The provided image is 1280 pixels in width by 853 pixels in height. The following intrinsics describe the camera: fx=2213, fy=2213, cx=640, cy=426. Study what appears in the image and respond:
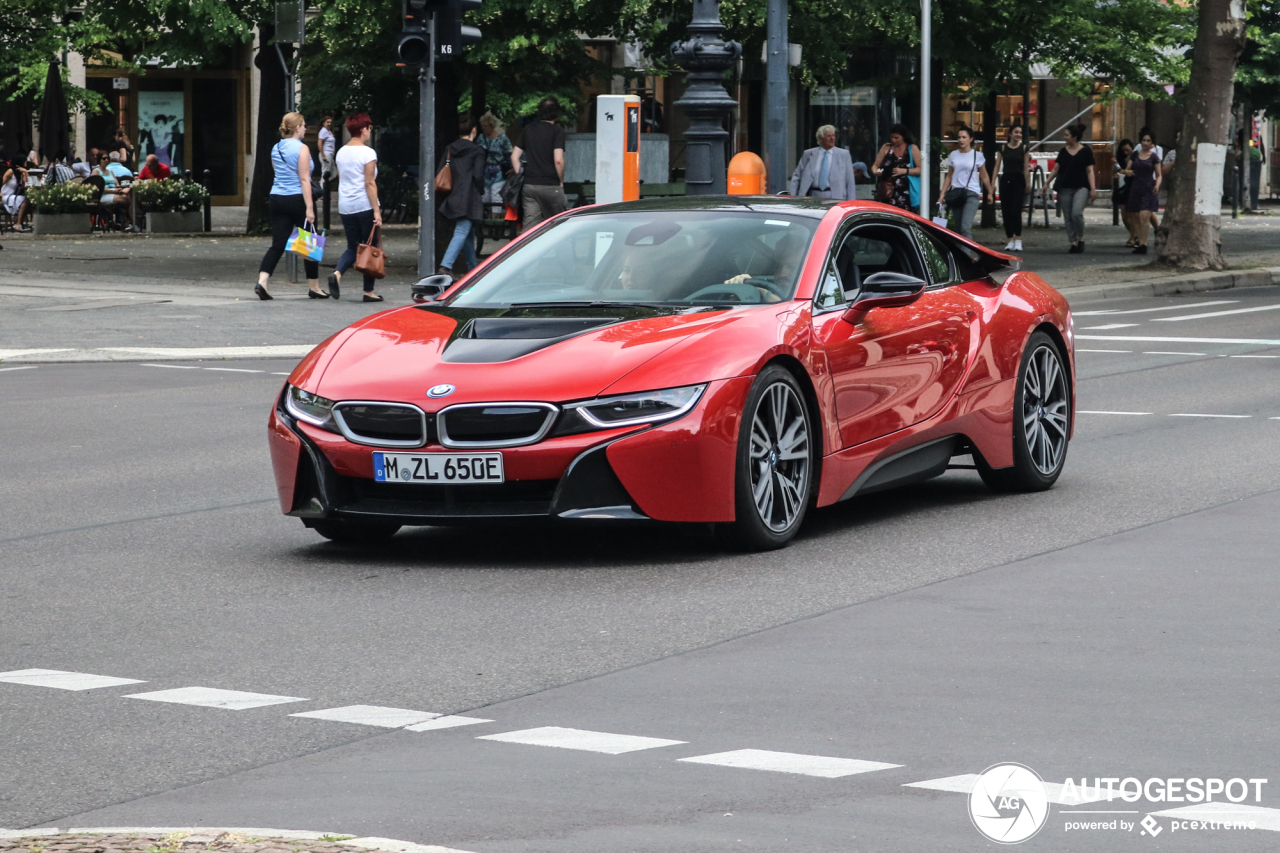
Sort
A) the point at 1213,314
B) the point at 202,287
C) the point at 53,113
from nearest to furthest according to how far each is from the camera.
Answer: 1. the point at 1213,314
2. the point at 202,287
3. the point at 53,113

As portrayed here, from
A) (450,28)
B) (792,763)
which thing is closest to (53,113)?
(450,28)

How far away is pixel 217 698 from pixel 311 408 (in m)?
2.48

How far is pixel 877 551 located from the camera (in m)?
8.66

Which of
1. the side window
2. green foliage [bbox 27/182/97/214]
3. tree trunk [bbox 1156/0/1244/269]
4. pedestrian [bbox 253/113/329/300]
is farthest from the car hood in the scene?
green foliage [bbox 27/182/97/214]

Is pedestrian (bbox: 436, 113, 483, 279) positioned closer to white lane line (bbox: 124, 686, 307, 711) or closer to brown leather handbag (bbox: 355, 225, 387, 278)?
brown leather handbag (bbox: 355, 225, 387, 278)

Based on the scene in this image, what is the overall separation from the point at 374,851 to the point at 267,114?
106 feet

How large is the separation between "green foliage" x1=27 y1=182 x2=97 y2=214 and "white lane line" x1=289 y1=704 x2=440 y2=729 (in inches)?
1224

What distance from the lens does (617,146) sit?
70.7ft

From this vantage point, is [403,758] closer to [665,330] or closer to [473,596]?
[473,596]

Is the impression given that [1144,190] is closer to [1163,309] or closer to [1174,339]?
[1163,309]

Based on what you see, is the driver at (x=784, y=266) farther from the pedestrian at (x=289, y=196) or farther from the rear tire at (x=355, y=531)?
the pedestrian at (x=289, y=196)

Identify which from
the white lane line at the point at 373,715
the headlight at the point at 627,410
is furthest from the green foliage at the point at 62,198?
the white lane line at the point at 373,715

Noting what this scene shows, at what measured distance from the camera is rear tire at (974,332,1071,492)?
1010 cm

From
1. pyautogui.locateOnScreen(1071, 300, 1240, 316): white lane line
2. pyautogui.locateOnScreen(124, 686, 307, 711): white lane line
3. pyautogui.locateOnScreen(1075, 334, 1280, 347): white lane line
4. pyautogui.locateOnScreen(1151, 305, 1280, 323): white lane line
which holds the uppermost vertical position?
pyautogui.locateOnScreen(124, 686, 307, 711): white lane line
